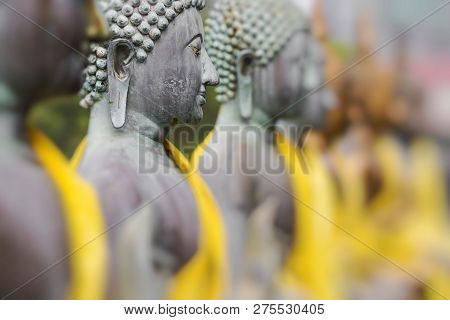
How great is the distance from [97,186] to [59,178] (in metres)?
0.09

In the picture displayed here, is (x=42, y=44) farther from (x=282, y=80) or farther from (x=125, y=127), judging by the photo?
(x=282, y=80)

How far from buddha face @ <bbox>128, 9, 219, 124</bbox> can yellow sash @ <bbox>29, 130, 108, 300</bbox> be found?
22 centimetres

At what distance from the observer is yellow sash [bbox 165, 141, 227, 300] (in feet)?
6.68

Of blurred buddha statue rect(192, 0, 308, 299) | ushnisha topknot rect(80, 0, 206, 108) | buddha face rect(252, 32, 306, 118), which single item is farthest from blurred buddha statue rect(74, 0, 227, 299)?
buddha face rect(252, 32, 306, 118)

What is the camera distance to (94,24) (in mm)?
1874

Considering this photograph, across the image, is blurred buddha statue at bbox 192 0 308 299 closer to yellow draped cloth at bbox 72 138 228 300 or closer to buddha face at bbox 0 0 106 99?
yellow draped cloth at bbox 72 138 228 300

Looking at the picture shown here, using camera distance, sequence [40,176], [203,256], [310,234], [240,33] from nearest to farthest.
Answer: [40,176] < [203,256] < [240,33] < [310,234]

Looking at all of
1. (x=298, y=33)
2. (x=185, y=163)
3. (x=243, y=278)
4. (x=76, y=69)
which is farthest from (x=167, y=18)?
(x=243, y=278)

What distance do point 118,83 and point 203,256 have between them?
49 centimetres

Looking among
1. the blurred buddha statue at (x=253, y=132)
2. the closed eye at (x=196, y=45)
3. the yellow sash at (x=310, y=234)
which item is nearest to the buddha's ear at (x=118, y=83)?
the closed eye at (x=196, y=45)

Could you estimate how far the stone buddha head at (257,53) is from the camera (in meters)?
2.22

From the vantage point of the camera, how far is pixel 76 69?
190cm

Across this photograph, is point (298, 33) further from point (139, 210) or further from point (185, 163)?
point (139, 210)

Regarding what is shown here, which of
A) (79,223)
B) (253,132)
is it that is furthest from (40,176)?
(253,132)
